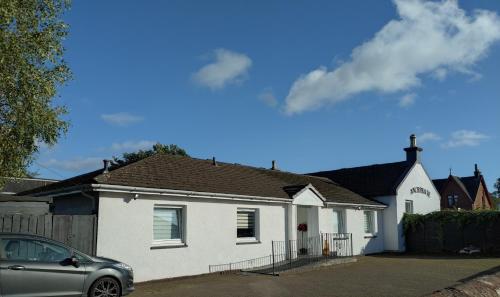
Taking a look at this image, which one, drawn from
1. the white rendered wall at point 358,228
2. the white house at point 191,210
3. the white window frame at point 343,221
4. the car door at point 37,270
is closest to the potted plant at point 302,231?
the white house at point 191,210

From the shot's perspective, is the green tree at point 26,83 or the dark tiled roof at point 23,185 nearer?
the green tree at point 26,83

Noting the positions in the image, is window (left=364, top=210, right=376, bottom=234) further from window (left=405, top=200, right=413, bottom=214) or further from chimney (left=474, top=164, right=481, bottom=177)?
chimney (left=474, top=164, right=481, bottom=177)

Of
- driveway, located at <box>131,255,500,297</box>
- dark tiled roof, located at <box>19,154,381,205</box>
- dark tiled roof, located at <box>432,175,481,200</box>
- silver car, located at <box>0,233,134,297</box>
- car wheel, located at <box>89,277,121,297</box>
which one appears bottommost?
driveway, located at <box>131,255,500,297</box>

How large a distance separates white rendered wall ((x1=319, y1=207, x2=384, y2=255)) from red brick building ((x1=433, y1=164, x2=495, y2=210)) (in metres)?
33.4

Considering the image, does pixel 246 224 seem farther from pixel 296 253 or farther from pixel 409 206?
pixel 409 206

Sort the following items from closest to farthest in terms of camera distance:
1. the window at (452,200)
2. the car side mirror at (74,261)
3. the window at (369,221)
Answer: the car side mirror at (74,261), the window at (369,221), the window at (452,200)

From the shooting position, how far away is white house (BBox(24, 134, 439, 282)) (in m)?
14.1

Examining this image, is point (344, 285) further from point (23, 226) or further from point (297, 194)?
point (23, 226)

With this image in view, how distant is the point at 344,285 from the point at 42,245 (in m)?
8.37

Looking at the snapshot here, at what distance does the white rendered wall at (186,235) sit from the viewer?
13.8 metres

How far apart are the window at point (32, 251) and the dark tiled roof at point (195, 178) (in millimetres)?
3916

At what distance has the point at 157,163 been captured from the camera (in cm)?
1778

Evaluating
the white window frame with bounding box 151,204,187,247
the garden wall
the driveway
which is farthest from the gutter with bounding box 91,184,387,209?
the garden wall

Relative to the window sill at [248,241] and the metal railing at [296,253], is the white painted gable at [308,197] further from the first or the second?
the window sill at [248,241]
